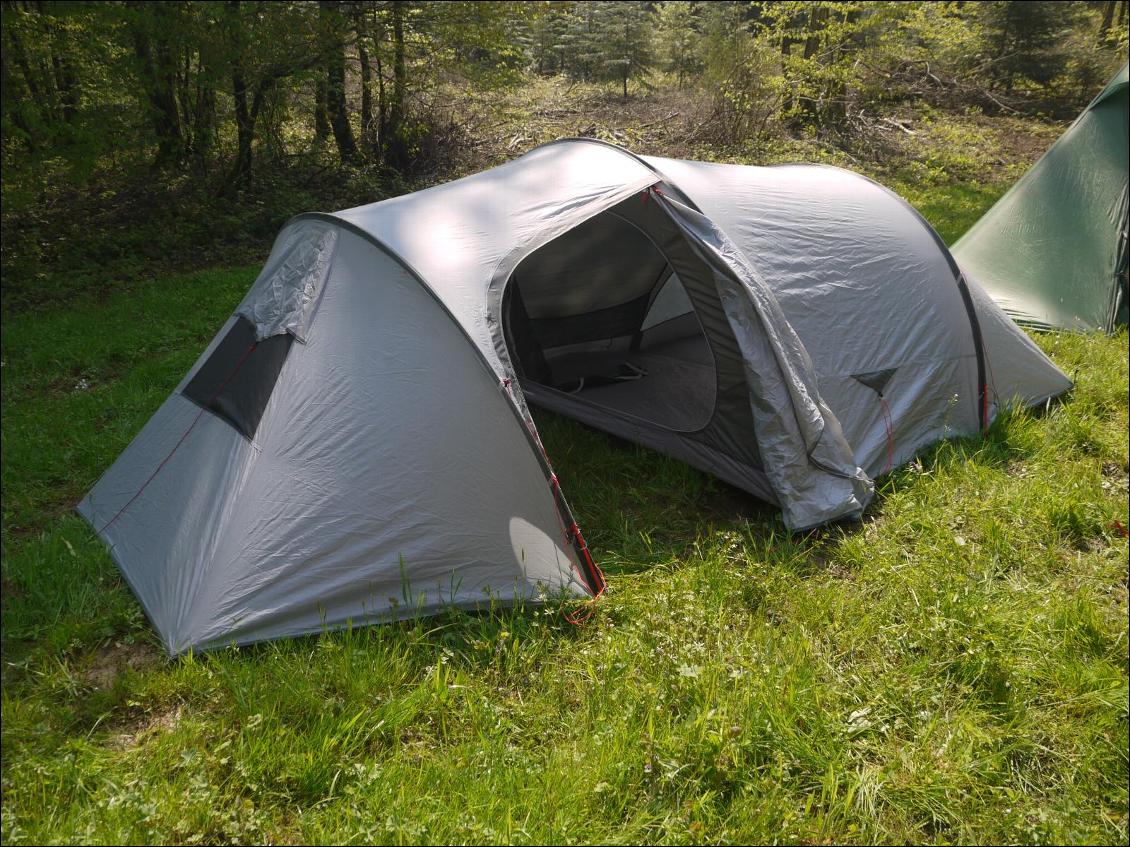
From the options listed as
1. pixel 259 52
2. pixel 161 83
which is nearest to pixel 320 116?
pixel 259 52

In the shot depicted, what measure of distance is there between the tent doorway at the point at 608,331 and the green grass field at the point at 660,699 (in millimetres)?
1089

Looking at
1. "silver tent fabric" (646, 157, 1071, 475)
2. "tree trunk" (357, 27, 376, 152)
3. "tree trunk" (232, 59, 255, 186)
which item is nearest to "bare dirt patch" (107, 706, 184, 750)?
"silver tent fabric" (646, 157, 1071, 475)

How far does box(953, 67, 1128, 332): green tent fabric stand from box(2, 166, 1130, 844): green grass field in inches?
99.3

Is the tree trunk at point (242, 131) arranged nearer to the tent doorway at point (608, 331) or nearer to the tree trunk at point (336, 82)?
the tree trunk at point (336, 82)

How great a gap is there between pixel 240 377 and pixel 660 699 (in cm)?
210

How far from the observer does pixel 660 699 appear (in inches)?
100

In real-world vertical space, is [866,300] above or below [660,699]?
above

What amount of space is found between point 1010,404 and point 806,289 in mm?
1490

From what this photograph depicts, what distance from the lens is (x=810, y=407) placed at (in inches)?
138

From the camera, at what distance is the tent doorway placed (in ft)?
15.3

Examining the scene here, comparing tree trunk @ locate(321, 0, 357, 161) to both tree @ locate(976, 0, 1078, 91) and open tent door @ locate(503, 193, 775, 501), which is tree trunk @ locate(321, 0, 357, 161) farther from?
tree @ locate(976, 0, 1078, 91)

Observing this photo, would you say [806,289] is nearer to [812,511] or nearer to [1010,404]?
[812,511]

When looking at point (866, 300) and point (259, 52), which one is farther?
point (259, 52)

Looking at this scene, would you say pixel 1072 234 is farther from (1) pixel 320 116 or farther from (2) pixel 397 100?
(1) pixel 320 116
